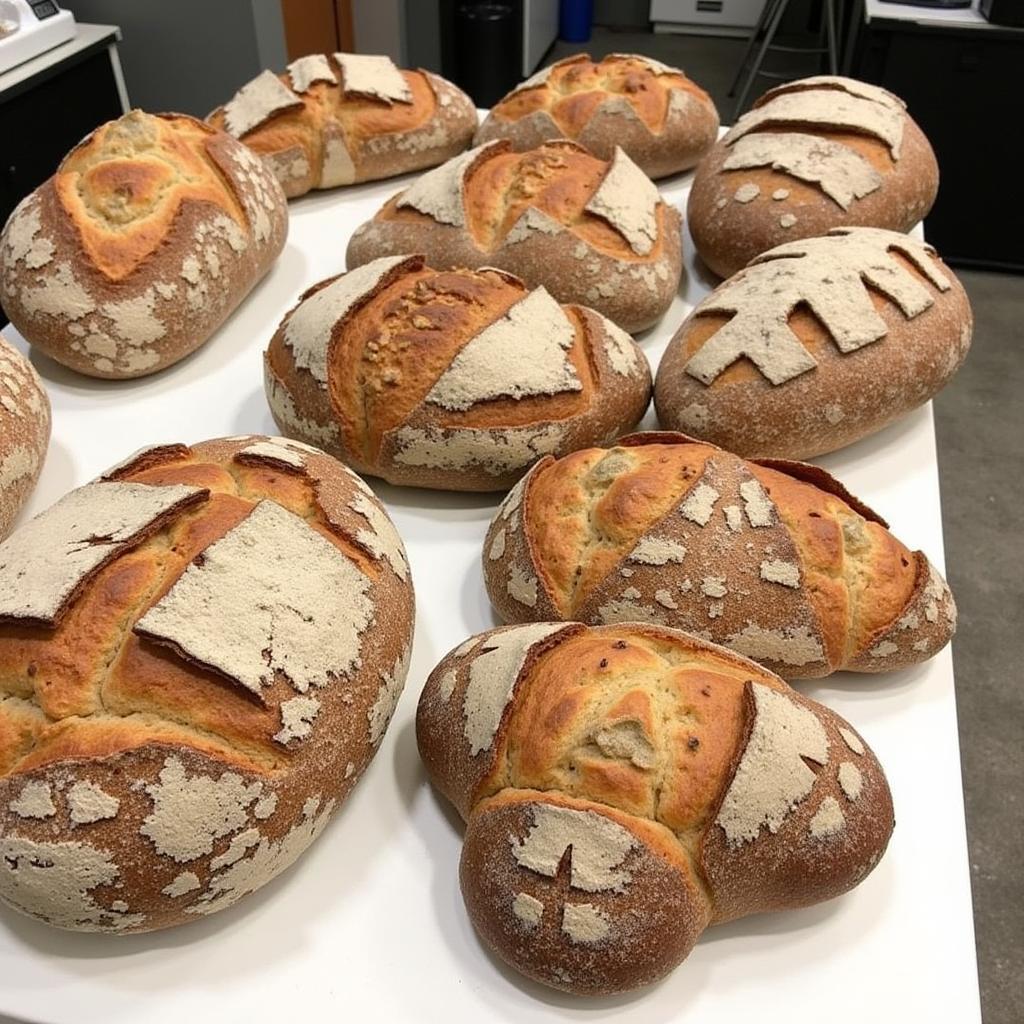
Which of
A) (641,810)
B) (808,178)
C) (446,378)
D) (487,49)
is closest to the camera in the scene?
(641,810)

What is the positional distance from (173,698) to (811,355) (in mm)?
854

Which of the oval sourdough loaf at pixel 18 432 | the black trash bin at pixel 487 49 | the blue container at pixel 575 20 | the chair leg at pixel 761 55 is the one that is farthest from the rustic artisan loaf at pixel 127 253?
the blue container at pixel 575 20

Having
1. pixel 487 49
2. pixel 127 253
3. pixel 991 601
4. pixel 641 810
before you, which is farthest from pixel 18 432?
pixel 487 49

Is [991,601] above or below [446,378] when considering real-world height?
below

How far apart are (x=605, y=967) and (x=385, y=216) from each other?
1.21 meters

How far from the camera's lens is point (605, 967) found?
731mm

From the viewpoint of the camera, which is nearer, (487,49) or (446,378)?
(446,378)

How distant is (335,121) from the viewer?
5.90 ft

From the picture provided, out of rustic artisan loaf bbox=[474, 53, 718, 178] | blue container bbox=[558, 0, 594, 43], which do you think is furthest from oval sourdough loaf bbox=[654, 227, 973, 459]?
blue container bbox=[558, 0, 594, 43]

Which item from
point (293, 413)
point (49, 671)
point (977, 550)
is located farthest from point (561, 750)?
point (977, 550)

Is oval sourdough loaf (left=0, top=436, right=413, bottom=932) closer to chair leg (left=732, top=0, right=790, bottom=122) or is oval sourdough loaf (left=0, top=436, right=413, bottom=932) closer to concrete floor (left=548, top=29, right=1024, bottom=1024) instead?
concrete floor (left=548, top=29, right=1024, bottom=1024)

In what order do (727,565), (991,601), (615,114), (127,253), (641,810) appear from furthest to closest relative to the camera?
1. (991,601)
2. (615,114)
3. (127,253)
4. (727,565)
5. (641,810)

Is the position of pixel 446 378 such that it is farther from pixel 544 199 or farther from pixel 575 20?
pixel 575 20

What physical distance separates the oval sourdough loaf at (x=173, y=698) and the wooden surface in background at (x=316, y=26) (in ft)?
9.07
